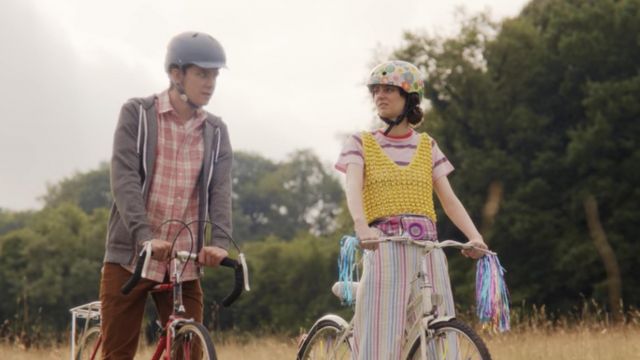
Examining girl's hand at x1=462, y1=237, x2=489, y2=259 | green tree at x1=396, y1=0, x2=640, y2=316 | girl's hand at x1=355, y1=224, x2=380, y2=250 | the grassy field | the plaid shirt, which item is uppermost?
green tree at x1=396, y1=0, x2=640, y2=316

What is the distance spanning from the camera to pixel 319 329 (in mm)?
5758

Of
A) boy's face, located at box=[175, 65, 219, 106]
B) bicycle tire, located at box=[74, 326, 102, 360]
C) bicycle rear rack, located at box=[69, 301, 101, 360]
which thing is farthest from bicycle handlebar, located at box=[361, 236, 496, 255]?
bicycle tire, located at box=[74, 326, 102, 360]

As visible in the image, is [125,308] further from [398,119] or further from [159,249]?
[398,119]

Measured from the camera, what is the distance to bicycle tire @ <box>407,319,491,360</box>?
14.0 feet

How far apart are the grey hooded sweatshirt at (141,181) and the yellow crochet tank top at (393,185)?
69cm

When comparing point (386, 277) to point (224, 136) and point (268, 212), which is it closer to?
point (224, 136)

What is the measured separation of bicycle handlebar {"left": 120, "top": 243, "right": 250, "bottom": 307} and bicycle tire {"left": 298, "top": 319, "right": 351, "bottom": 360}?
106 centimetres

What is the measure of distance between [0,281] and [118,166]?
45330 mm

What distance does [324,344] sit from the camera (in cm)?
576

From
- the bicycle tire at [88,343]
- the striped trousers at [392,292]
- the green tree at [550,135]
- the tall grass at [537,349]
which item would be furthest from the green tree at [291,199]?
the striped trousers at [392,292]

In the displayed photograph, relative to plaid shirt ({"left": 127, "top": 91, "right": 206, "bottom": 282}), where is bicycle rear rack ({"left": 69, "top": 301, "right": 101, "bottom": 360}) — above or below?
below

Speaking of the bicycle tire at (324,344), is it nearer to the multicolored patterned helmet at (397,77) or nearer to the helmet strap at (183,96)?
the multicolored patterned helmet at (397,77)

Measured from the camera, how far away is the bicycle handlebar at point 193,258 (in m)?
4.38

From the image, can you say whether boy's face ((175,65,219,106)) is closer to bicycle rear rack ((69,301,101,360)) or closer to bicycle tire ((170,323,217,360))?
bicycle tire ((170,323,217,360))
